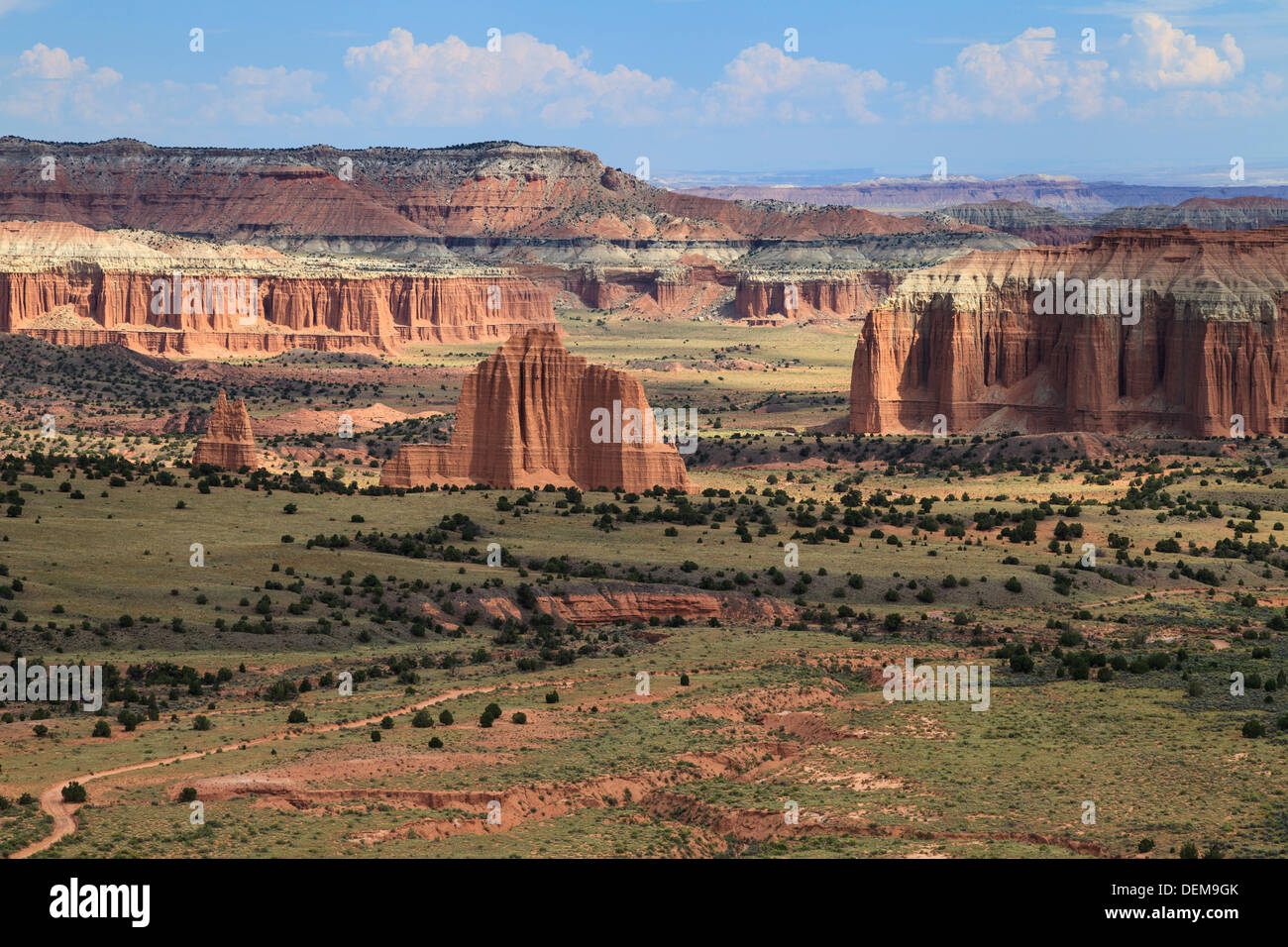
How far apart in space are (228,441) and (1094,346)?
174ft

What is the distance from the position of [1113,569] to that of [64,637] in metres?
40.1

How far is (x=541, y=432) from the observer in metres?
84.2

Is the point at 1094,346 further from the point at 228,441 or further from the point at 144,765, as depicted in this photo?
the point at 144,765

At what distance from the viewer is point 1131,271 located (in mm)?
114562

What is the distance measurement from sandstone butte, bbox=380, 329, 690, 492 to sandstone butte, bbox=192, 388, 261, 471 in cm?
988

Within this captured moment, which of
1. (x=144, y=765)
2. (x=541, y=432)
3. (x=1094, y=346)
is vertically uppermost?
(x=1094, y=346)

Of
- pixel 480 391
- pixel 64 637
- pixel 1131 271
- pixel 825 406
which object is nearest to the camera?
pixel 64 637

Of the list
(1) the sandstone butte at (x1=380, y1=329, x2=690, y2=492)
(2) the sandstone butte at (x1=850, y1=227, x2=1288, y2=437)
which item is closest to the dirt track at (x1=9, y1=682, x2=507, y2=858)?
(1) the sandstone butte at (x1=380, y1=329, x2=690, y2=492)

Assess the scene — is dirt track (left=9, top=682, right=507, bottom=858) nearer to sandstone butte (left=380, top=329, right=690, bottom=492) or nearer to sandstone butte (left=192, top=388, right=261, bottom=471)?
sandstone butte (left=380, top=329, right=690, bottom=492)

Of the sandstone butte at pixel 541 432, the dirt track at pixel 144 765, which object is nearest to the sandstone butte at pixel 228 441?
the sandstone butte at pixel 541 432

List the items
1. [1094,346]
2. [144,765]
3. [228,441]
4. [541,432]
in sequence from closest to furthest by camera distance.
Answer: [144,765] → [541,432] → [228,441] → [1094,346]

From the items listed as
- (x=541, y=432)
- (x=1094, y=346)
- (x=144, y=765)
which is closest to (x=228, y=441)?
(x=541, y=432)
